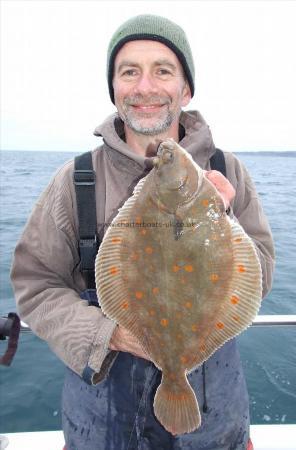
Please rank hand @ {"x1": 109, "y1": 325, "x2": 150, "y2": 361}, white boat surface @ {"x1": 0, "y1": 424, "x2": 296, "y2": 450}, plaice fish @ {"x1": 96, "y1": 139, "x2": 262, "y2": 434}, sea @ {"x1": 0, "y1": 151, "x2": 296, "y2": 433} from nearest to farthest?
plaice fish @ {"x1": 96, "y1": 139, "x2": 262, "y2": 434}, hand @ {"x1": 109, "y1": 325, "x2": 150, "y2": 361}, white boat surface @ {"x1": 0, "y1": 424, "x2": 296, "y2": 450}, sea @ {"x1": 0, "y1": 151, "x2": 296, "y2": 433}

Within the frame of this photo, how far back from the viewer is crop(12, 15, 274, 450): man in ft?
7.91

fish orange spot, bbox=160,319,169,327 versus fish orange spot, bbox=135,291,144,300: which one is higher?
fish orange spot, bbox=135,291,144,300

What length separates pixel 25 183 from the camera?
83.0 feet


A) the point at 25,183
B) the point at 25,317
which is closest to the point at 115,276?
the point at 25,317

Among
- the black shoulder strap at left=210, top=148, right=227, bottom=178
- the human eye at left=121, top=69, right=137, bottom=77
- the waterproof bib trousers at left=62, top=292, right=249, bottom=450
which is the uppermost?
the human eye at left=121, top=69, right=137, bottom=77

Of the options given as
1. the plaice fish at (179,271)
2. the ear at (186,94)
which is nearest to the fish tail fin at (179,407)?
the plaice fish at (179,271)

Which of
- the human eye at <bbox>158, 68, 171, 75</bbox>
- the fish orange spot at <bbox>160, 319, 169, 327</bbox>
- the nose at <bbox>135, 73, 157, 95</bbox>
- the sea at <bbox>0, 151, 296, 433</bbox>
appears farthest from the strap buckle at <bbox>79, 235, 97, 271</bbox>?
the sea at <bbox>0, 151, 296, 433</bbox>

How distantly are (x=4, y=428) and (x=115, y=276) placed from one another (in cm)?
391

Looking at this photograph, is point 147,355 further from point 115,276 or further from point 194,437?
point 194,437

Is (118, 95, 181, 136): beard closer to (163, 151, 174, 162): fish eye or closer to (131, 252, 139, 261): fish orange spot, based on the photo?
(163, 151, 174, 162): fish eye

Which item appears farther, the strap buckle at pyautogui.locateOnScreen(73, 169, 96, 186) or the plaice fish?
the strap buckle at pyautogui.locateOnScreen(73, 169, 96, 186)

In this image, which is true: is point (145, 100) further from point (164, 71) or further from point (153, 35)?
point (153, 35)

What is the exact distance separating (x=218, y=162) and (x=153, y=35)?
39.4 inches

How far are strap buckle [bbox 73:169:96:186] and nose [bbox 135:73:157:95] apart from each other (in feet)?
2.17
